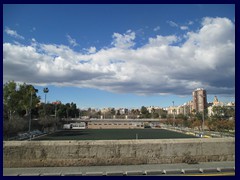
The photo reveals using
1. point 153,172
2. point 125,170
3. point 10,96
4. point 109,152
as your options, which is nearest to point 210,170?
point 153,172

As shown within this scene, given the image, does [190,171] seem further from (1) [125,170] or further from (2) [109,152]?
(2) [109,152]

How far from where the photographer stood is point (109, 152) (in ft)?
31.1

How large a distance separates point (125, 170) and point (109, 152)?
1.03m

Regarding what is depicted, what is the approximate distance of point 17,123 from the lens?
41.6 metres

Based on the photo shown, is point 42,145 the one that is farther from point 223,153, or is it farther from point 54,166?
point 223,153

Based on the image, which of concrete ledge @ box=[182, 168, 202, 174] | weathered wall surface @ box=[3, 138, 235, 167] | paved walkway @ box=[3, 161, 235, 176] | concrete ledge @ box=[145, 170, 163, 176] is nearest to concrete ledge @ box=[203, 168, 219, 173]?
paved walkway @ box=[3, 161, 235, 176]

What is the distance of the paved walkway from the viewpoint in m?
8.30

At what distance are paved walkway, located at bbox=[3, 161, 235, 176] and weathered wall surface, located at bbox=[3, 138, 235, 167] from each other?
0.27 m

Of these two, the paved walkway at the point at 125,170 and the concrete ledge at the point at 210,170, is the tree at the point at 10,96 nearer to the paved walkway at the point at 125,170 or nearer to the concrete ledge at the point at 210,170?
the paved walkway at the point at 125,170

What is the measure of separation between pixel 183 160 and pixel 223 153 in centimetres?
161

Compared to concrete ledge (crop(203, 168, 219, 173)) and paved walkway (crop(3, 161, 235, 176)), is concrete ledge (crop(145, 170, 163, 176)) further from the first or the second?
concrete ledge (crop(203, 168, 219, 173))

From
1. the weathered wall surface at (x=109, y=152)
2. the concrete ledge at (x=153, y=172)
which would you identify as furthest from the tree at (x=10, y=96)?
the concrete ledge at (x=153, y=172)

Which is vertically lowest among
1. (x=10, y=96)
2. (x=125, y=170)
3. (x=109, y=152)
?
(x=125, y=170)
